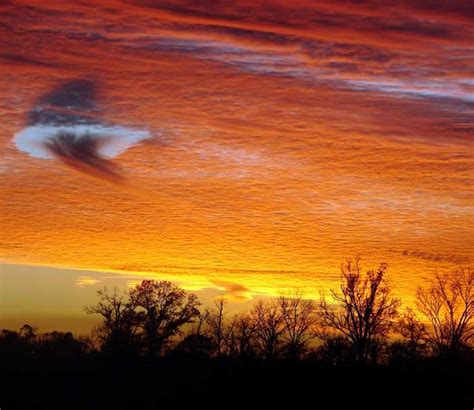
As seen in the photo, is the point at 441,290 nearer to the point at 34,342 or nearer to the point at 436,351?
the point at 436,351

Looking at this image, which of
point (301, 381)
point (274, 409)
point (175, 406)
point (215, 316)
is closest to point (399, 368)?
point (301, 381)

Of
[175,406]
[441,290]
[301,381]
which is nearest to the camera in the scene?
[175,406]

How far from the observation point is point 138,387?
172 feet

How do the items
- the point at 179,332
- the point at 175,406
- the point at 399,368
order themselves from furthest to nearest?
the point at 179,332
the point at 399,368
the point at 175,406

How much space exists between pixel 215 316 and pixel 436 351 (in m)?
26.6

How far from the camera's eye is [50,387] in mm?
53344

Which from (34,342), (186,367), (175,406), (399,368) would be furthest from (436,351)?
(34,342)

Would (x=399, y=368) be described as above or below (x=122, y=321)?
below

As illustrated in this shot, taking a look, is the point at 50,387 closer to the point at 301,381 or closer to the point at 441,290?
the point at 301,381

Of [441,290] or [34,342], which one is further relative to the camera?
[34,342]

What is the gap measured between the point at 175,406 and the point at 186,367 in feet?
53.1

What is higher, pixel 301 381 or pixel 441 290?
pixel 441 290

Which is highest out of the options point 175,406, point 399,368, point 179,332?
point 179,332

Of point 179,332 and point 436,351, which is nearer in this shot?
point 436,351
